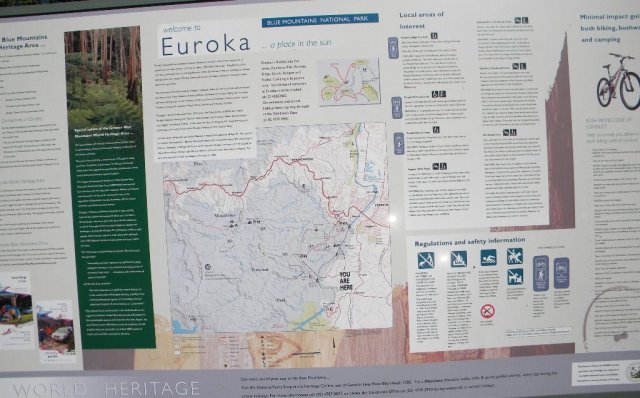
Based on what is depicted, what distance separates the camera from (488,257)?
1559 mm

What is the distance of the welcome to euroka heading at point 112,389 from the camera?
5.21 ft

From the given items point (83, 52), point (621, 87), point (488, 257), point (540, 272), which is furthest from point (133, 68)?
point (621, 87)

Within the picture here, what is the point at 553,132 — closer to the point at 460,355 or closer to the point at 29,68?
the point at 460,355

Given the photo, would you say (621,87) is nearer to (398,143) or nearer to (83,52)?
(398,143)

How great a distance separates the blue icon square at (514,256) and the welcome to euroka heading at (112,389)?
1.50m

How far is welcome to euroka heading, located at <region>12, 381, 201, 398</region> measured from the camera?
159 cm

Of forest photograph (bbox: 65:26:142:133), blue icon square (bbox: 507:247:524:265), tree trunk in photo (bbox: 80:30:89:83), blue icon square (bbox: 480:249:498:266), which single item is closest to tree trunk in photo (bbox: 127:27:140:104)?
forest photograph (bbox: 65:26:142:133)

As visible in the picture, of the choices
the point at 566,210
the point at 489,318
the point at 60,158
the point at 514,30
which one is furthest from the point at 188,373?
the point at 514,30

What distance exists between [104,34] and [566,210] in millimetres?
2222

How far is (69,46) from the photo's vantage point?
1603 millimetres

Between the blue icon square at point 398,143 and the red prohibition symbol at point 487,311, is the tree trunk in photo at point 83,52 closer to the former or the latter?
the blue icon square at point 398,143

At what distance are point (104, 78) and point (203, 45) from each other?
18.8 inches

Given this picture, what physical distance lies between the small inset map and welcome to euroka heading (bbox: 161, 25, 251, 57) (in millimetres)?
376

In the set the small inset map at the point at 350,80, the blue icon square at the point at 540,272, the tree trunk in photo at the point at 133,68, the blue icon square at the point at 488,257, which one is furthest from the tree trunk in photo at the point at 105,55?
the blue icon square at the point at 540,272
